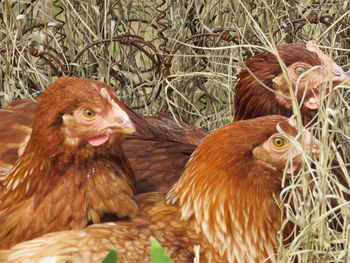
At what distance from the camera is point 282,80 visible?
362 cm

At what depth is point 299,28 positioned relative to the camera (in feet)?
15.2

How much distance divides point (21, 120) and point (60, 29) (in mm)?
1121

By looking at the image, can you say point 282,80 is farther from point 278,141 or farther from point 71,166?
point 71,166

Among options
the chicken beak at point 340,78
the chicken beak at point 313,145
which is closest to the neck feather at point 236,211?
the chicken beak at point 313,145

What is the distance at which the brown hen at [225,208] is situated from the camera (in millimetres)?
2994

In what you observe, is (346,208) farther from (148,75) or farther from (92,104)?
(148,75)

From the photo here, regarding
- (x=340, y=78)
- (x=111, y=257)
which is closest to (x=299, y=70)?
(x=340, y=78)

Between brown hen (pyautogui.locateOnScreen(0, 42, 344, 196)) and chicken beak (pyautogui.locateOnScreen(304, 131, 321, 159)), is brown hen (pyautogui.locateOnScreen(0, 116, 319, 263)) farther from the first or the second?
brown hen (pyautogui.locateOnScreen(0, 42, 344, 196))

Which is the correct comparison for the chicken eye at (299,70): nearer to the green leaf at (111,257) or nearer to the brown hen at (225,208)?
the brown hen at (225,208)

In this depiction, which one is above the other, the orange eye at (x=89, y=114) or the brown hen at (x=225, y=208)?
the orange eye at (x=89, y=114)

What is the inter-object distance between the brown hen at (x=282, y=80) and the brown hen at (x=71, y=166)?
0.72 meters

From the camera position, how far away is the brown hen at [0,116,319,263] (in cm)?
299

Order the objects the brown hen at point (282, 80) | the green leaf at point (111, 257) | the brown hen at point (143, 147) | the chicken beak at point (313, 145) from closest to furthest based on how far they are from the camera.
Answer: the green leaf at point (111, 257) → the chicken beak at point (313, 145) → the brown hen at point (143, 147) → the brown hen at point (282, 80)

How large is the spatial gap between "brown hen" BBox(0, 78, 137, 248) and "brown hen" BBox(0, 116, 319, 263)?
4.5 inches
